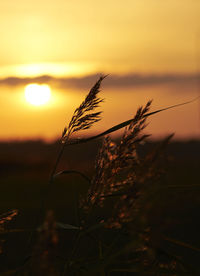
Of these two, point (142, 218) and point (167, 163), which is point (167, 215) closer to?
point (142, 218)

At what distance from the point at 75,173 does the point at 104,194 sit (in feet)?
1.27

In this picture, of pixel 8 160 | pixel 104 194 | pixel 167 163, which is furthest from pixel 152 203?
pixel 8 160

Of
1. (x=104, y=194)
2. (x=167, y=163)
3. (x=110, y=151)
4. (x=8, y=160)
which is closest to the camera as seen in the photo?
(x=167, y=163)

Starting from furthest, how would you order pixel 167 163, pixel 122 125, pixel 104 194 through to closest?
pixel 122 125 < pixel 104 194 < pixel 167 163

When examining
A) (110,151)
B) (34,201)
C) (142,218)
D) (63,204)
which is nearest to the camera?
(142,218)

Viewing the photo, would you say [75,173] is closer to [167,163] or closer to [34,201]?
[167,163]

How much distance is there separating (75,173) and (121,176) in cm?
38

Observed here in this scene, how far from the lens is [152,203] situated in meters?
1.34

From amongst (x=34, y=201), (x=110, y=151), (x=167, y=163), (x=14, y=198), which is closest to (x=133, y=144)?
(x=110, y=151)

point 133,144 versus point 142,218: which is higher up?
point 133,144

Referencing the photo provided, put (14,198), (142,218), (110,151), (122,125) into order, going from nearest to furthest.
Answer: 1. (142,218)
2. (110,151)
3. (122,125)
4. (14,198)

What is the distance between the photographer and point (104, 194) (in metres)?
1.70

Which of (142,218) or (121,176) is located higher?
(121,176)

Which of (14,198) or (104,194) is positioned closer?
(104,194)
